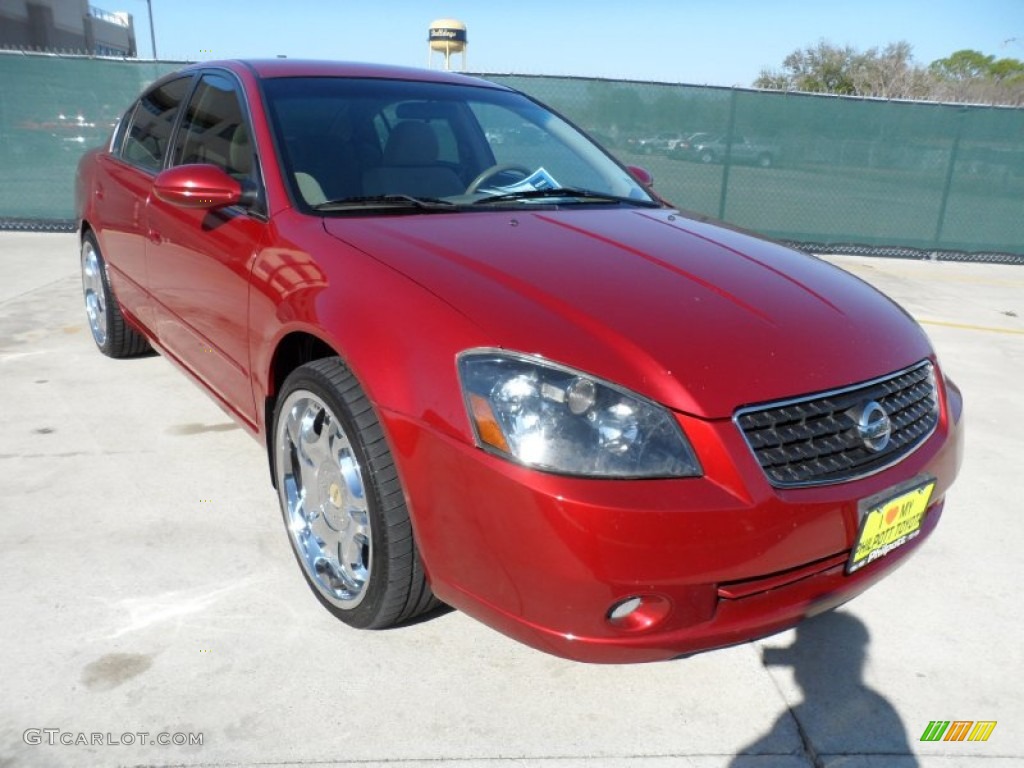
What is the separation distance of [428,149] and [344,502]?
147 centimetres

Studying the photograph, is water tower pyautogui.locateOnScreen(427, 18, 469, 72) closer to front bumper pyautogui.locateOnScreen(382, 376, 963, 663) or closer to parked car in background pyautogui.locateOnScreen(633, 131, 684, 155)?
parked car in background pyautogui.locateOnScreen(633, 131, 684, 155)

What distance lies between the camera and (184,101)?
3.46 meters

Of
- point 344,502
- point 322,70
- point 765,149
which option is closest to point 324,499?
point 344,502

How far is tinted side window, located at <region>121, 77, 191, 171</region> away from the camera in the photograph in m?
3.56

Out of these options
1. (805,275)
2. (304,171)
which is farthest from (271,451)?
(805,275)

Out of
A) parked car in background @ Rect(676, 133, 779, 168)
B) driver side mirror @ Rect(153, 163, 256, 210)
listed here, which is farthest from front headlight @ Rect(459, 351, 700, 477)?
parked car in background @ Rect(676, 133, 779, 168)

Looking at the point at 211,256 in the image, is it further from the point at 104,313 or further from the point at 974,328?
the point at 974,328

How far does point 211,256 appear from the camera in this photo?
2816 millimetres

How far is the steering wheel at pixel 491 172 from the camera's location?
2.94 m

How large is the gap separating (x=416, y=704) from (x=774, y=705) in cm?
93

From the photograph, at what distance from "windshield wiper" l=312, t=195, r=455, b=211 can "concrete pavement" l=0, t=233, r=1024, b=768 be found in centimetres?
116

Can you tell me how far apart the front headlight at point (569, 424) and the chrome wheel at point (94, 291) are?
11.3 ft

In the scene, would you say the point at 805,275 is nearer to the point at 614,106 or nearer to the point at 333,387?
the point at 333,387

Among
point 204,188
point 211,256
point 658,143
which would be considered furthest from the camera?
point 658,143
